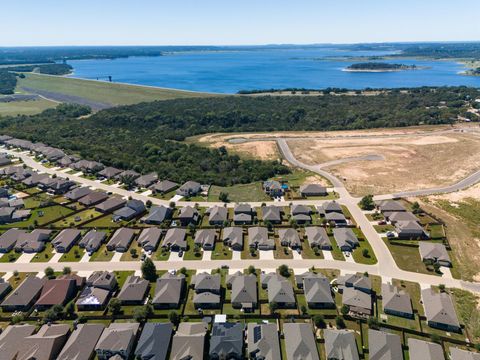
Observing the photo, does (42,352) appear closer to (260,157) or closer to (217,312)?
(217,312)

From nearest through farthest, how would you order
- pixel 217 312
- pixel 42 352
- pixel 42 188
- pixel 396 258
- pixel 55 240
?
1. pixel 42 352
2. pixel 217 312
3. pixel 396 258
4. pixel 55 240
5. pixel 42 188

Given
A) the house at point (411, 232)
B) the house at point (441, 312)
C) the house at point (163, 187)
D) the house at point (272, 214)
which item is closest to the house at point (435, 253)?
the house at point (411, 232)

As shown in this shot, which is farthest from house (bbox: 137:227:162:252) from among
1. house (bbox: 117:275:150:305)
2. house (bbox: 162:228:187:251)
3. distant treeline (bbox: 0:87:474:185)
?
distant treeline (bbox: 0:87:474:185)

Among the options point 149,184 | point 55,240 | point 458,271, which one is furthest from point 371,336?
point 149,184

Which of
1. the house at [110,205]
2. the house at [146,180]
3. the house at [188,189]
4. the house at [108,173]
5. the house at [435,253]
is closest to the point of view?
the house at [435,253]

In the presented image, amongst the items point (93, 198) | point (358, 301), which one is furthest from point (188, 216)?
point (358, 301)

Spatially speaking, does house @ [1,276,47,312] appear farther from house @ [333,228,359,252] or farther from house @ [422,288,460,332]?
house @ [422,288,460,332]

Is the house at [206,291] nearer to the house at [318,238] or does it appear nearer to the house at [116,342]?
the house at [116,342]
